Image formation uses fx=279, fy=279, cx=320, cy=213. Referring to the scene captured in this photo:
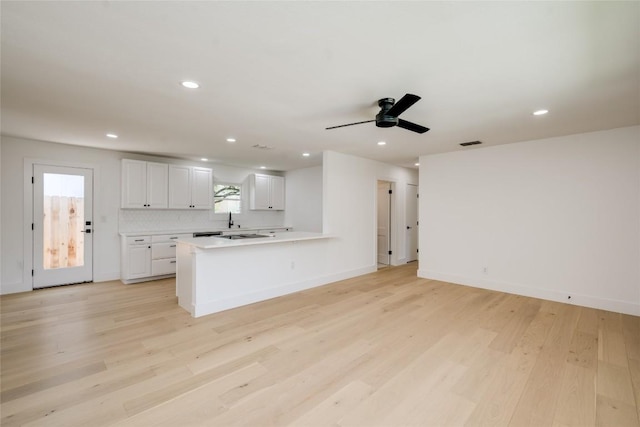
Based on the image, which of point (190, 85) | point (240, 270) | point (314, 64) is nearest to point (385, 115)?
point (314, 64)

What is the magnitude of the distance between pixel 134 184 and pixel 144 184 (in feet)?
0.55

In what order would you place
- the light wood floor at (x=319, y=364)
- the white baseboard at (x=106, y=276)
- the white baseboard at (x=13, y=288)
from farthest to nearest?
the white baseboard at (x=106, y=276), the white baseboard at (x=13, y=288), the light wood floor at (x=319, y=364)

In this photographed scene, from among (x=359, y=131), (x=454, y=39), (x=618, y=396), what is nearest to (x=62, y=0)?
(x=454, y=39)

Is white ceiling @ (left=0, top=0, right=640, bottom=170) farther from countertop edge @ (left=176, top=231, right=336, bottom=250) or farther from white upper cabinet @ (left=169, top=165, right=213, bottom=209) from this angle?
white upper cabinet @ (left=169, top=165, right=213, bottom=209)

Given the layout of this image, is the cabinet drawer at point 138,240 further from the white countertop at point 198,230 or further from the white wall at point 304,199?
the white wall at point 304,199

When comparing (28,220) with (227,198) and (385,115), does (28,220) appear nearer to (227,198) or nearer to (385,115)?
(227,198)

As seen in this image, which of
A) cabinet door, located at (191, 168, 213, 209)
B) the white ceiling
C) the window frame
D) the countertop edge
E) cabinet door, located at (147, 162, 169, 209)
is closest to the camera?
the white ceiling

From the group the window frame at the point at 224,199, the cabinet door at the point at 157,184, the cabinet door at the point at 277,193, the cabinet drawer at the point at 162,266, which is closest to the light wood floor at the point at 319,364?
the cabinet drawer at the point at 162,266

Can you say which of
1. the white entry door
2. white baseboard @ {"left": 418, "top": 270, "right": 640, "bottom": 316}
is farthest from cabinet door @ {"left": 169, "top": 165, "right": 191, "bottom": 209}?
white baseboard @ {"left": 418, "top": 270, "right": 640, "bottom": 316}

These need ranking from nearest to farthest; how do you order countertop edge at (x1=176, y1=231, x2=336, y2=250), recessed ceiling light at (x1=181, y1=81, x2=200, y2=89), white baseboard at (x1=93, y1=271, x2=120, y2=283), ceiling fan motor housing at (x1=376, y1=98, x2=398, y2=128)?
1. recessed ceiling light at (x1=181, y1=81, x2=200, y2=89)
2. ceiling fan motor housing at (x1=376, y1=98, x2=398, y2=128)
3. countertop edge at (x1=176, y1=231, x2=336, y2=250)
4. white baseboard at (x1=93, y1=271, x2=120, y2=283)

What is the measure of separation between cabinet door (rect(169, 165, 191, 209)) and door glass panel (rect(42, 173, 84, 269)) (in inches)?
57.4

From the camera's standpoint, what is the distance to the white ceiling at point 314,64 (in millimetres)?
1612

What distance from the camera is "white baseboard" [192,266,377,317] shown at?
363 centimetres

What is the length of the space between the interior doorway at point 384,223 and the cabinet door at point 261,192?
9.71 feet
